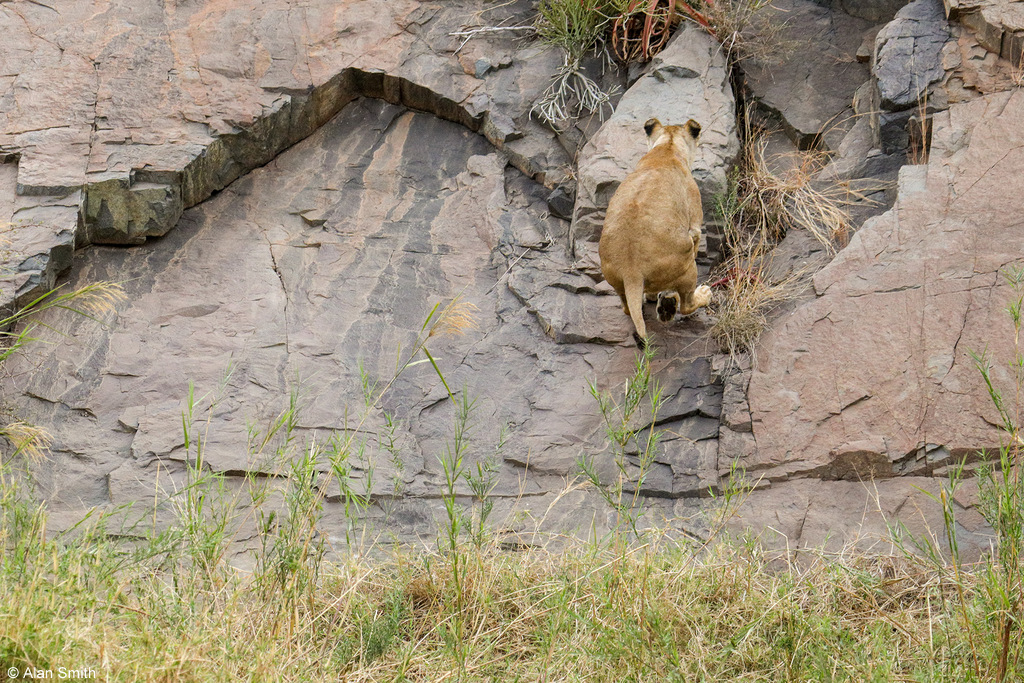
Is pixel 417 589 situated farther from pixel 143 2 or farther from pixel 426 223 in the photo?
pixel 143 2

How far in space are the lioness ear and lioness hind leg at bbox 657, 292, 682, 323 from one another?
122cm

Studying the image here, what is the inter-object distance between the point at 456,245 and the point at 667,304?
6.00ft

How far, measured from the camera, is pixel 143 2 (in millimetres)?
7797

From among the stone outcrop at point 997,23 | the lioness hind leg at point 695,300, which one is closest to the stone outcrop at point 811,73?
the stone outcrop at point 997,23

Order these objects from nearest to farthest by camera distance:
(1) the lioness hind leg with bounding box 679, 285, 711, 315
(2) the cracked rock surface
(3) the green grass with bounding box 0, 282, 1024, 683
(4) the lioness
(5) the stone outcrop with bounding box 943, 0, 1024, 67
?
(3) the green grass with bounding box 0, 282, 1024, 683 < (2) the cracked rock surface < (4) the lioness < (1) the lioness hind leg with bounding box 679, 285, 711, 315 < (5) the stone outcrop with bounding box 943, 0, 1024, 67

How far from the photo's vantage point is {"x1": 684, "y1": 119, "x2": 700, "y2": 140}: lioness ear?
652cm

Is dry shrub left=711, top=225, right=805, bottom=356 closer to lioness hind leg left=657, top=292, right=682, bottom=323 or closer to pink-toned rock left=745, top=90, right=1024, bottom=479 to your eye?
pink-toned rock left=745, top=90, right=1024, bottom=479

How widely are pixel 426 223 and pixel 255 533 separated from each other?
301 centimetres

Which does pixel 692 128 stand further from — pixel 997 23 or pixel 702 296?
pixel 997 23

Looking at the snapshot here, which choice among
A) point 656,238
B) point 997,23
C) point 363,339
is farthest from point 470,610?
point 997,23

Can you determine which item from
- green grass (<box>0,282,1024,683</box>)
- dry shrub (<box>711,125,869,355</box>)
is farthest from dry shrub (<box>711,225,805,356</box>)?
green grass (<box>0,282,1024,683</box>)

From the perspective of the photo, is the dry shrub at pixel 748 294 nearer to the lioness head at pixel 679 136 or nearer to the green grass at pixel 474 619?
the lioness head at pixel 679 136

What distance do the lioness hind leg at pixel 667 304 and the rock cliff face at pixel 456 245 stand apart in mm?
109

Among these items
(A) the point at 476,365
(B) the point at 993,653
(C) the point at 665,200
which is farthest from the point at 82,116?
(B) the point at 993,653
